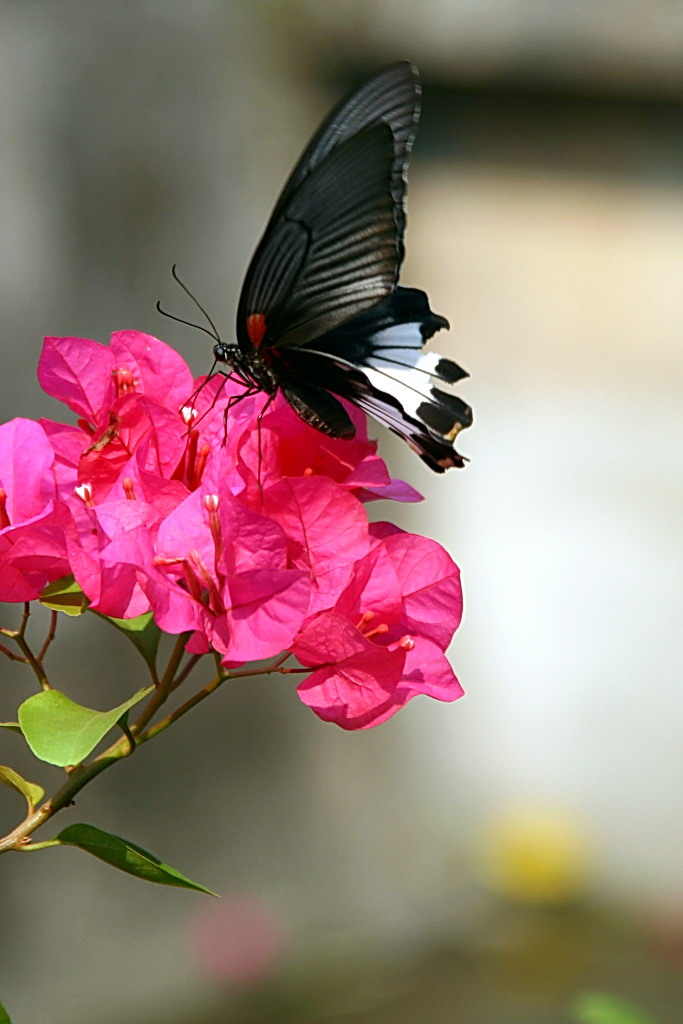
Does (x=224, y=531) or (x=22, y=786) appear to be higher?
(x=224, y=531)

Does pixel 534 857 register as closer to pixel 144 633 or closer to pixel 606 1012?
pixel 606 1012

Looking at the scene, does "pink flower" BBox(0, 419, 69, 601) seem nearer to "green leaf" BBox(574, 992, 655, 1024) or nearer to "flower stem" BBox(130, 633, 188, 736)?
"flower stem" BBox(130, 633, 188, 736)

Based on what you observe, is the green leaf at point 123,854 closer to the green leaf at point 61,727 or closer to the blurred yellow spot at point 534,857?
the green leaf at point 61,727

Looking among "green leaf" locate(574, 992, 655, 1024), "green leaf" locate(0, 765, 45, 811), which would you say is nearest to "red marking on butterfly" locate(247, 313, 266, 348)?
"green leaf" locate(0, 765, 45, 811)

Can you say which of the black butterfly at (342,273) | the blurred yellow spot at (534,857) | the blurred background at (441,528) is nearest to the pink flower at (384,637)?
the black butterfly at (342,273)

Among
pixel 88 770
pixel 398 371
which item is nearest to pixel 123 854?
pixel 88 770

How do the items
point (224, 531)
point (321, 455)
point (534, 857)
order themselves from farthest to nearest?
point (534, 857)
point (321, 455)
point (224, 531)

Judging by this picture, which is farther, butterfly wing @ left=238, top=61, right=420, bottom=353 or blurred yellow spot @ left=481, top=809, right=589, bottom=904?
blurred yellow spot @ left=481, top=809, right=589, bottom=904

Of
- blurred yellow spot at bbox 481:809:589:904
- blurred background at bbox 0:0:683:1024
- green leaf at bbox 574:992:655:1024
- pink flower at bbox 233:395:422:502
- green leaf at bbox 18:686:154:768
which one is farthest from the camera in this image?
blurred yellow spot at bbox 481:809:589:904
